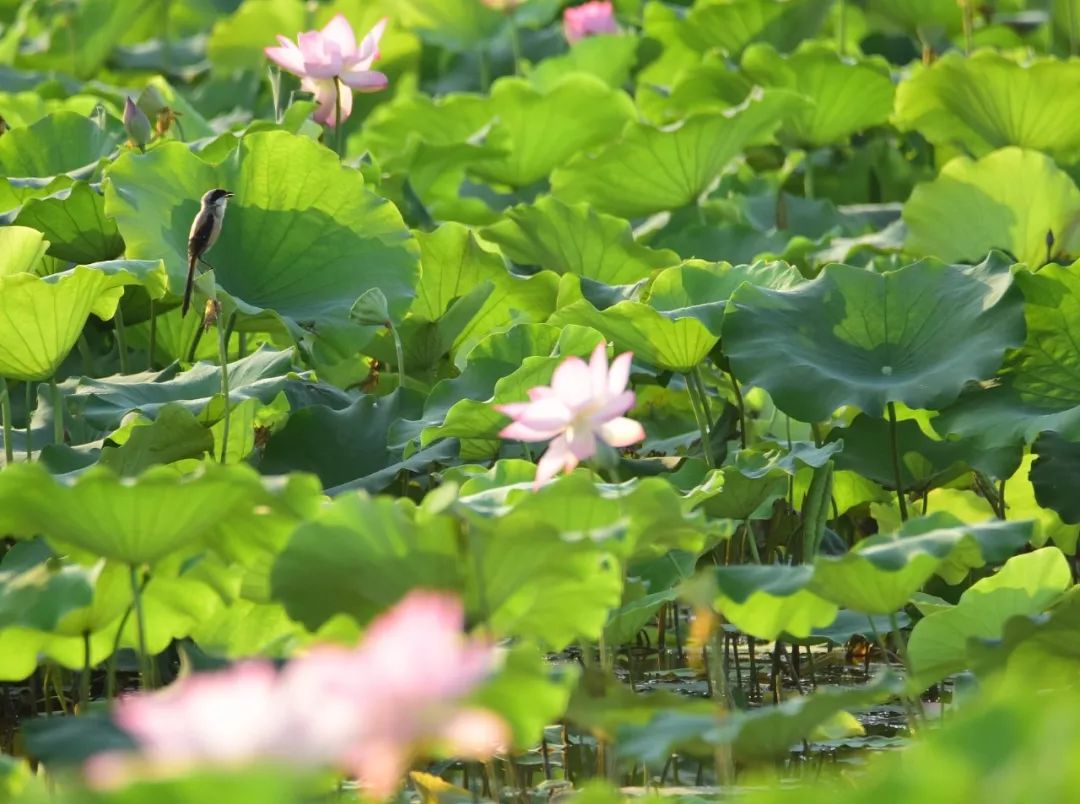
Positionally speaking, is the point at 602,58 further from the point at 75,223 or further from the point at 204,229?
the point at 204,229

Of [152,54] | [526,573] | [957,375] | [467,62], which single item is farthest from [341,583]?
[152,54]

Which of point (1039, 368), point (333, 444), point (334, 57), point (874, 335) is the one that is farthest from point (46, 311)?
point (1039, 368)

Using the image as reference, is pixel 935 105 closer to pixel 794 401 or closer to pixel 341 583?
pixel 794 401

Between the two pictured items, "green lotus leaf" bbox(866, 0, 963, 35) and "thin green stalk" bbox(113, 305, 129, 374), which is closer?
"thin green stalk" bbox(113, 305, 129, 374)

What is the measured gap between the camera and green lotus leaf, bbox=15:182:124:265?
2469 mm

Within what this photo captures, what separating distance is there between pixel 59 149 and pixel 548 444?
107 centimetres

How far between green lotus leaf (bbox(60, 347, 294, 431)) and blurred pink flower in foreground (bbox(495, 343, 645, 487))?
2.11 ft

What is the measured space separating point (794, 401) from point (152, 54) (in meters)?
3.54

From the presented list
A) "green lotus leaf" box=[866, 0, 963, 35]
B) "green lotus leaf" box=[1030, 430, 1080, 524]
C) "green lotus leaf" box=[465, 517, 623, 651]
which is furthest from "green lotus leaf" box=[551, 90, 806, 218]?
"green lotus leaf" box=[465, 517, 623, 651]

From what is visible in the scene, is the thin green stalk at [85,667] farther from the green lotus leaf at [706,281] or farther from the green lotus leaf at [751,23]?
the green lotus leaf at [751,23]

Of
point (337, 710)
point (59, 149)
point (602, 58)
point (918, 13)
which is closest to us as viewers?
point (337, 710)

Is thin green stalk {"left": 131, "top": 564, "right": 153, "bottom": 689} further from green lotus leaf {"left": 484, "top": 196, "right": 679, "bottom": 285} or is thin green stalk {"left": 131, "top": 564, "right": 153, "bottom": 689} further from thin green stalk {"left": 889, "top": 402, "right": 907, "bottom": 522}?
green lotus leaf {"left": 484, "top": 196, "right": 679, "bottom": 285}

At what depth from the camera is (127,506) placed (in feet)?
4.86

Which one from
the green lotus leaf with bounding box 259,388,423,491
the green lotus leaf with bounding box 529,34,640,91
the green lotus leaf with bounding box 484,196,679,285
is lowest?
the green lotus leaf with bounding box 259,388,423,491
